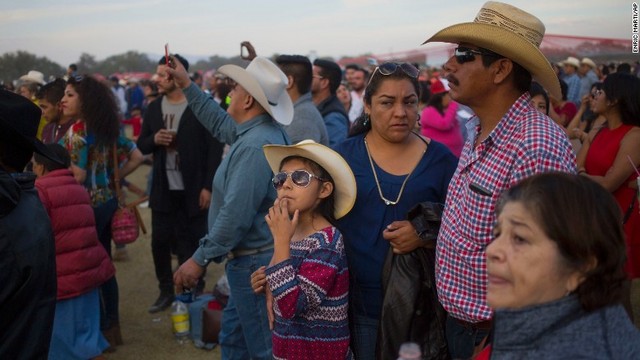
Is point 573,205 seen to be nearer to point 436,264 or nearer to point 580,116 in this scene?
point 436,264

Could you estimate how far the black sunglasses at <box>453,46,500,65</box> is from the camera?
241 centimetres

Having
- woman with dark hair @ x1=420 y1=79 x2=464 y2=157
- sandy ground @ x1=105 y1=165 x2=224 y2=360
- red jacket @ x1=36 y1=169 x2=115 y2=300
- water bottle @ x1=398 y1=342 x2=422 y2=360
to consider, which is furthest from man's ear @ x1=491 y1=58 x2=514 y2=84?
woman with dark hair @ x1=420 y1=79 x2=464 y2=157

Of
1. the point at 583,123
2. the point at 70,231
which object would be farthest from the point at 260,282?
the point at 583,123

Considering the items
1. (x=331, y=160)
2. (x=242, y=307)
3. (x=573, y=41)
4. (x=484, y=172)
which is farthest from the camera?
(x=573, y=41)

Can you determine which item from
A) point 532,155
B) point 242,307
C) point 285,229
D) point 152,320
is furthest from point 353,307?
point 152,320

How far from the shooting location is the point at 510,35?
2.30 m

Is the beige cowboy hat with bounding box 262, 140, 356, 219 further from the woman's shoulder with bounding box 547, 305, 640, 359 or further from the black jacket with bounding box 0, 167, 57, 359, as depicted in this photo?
the woman's shoulder with bounding box 547, 305, 640, 359

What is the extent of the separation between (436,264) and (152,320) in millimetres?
3814

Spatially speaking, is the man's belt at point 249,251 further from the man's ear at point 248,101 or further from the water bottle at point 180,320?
the water bottle at point 180,320

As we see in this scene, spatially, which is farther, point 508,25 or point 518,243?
point 508,25

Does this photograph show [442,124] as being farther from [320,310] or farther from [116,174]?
[320,310]

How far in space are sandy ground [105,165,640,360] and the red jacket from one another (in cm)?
106

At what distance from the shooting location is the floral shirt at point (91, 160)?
4.86m

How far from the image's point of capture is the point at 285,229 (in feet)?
8.35
